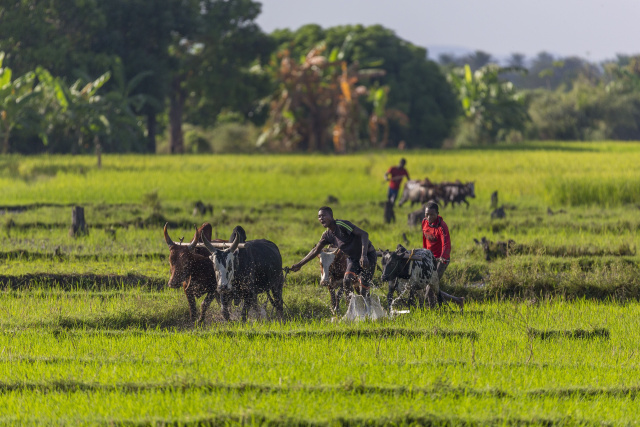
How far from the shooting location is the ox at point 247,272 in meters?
8.68

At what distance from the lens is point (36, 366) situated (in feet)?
24.0

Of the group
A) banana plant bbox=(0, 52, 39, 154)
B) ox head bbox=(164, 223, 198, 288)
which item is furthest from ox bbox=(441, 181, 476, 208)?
banana plant bbox=(0, 52, 39, 154)

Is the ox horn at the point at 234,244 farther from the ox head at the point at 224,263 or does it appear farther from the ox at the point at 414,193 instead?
the ox at the point at 414,193

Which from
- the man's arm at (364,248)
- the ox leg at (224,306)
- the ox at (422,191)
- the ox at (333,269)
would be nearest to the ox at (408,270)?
the man's arm at (364,248)

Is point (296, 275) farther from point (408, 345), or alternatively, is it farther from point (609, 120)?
point (609, 120)

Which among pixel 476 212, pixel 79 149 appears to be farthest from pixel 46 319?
pixel 79 149

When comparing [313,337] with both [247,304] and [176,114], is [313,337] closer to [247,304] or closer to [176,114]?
[247,304]

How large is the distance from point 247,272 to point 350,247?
3.36 feet

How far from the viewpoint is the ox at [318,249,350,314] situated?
9211 millimetres

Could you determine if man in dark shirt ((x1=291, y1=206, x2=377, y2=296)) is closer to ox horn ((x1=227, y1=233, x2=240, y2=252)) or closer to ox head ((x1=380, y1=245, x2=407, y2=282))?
ox head ((x1=380, y1=245, x2=407, y2=282))

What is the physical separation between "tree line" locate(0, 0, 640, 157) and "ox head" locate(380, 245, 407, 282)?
1974cm

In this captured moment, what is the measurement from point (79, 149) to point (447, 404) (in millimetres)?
34865

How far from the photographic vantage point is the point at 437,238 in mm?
9359

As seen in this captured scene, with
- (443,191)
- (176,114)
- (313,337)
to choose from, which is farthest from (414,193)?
(176,114)
